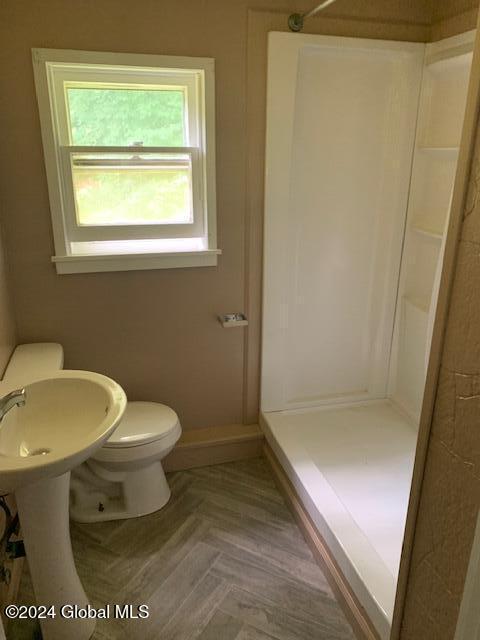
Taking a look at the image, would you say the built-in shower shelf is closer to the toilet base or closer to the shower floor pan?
the shower floor pan

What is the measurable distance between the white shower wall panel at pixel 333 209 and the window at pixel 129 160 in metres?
0.32

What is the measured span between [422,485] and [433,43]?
2.09 metres

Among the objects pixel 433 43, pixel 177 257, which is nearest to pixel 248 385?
pixel 177 257

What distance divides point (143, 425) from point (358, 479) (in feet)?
3.22

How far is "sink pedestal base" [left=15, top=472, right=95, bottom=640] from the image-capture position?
1384mm

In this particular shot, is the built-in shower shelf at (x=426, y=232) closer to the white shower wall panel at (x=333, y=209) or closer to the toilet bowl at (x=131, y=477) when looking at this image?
the white shower wall panel at (x=333, y=209)

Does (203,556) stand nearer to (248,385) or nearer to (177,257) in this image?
(248,385)

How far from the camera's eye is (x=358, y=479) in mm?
2062

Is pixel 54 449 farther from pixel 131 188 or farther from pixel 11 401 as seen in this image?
pixel 131 188

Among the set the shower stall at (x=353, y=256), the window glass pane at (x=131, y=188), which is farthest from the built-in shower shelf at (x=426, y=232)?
the window glass pane at (x=131, y=188)

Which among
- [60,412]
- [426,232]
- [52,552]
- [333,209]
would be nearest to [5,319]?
[60,412]

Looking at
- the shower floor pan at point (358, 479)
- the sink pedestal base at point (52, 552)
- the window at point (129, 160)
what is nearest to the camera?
the sink pedestal base at point (52, 552)

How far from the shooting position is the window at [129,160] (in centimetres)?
190

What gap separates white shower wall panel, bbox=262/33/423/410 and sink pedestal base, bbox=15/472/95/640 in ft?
4.10
